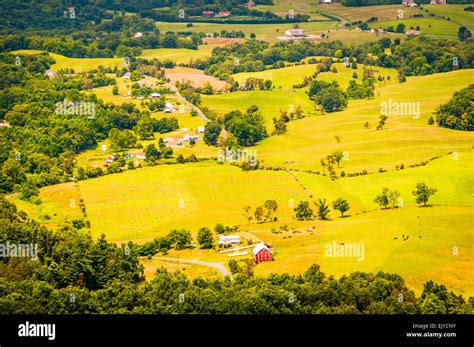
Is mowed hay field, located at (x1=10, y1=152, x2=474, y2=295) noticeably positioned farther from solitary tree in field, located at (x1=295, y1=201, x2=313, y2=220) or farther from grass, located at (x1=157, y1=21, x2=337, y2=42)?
grass, located at (x1=157, y1=21, x2=337, y2=42)

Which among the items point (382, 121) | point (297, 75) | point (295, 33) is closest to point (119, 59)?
point (297, 75)

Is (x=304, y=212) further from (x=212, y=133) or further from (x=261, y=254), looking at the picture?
(x=212, y=133)

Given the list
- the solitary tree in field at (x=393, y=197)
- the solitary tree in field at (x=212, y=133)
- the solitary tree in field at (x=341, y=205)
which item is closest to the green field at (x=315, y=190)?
the solitary tree in field at (x=341, y=205)

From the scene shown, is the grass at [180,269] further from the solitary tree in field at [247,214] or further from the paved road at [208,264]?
the solitary tree in field at [247,214]

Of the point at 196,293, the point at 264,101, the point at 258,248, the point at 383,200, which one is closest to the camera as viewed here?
the point at 196,293
